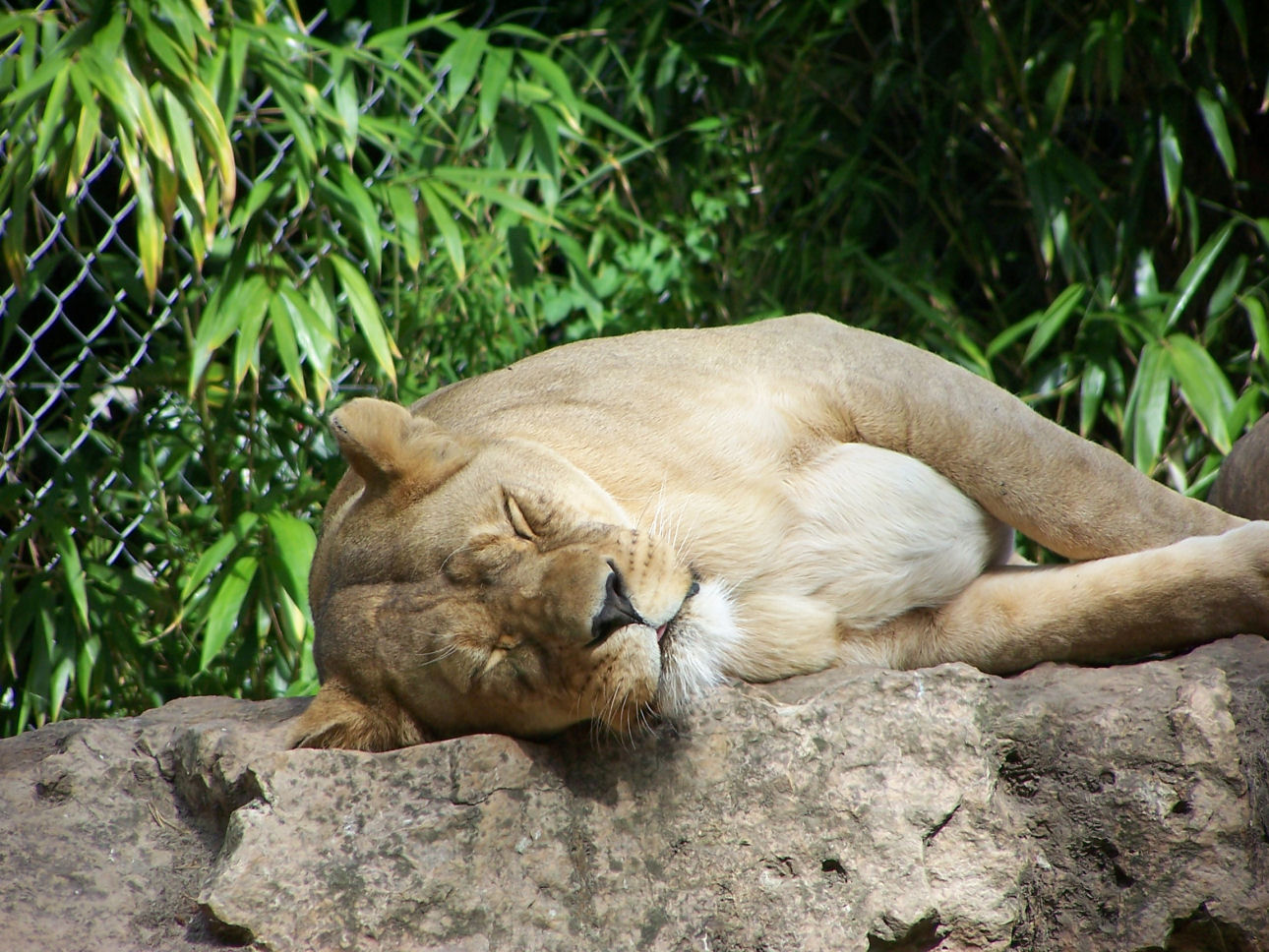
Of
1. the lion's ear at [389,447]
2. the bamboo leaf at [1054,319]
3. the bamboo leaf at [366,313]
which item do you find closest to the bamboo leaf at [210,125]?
the bamboo leaf at [366,313]

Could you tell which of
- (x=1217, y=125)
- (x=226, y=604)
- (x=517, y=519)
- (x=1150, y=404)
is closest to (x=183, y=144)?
(x=226, y=604)

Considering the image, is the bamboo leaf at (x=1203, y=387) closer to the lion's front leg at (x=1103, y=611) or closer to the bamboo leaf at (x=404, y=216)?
the lion's front leg at (x=1103, y=611)

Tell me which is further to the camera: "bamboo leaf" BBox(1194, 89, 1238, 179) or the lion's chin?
"bamboo leaf" BBox(1194, 89, 1238, 179)

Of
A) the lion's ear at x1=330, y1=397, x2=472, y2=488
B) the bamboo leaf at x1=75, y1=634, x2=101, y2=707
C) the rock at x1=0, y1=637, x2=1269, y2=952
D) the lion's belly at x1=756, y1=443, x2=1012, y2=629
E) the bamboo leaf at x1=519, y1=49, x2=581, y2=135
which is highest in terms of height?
the bamboo leaf at x1=519, y1=49, x2=581, y2=135

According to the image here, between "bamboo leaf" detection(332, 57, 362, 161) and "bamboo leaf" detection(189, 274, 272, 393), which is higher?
"bamboo leaf" detection(332, 57, 362, 161)

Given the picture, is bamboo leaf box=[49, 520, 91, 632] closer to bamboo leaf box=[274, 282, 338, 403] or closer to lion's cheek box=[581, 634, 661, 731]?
bamboo leaf box=[274, 282, 338, 403]

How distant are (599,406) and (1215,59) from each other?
390 cm

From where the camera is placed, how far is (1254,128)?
212 inches

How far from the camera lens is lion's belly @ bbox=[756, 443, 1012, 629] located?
8.34 ft

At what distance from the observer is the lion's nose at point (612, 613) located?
81.0 inches

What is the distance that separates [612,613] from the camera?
207cm

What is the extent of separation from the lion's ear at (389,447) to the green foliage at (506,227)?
1.56 meters

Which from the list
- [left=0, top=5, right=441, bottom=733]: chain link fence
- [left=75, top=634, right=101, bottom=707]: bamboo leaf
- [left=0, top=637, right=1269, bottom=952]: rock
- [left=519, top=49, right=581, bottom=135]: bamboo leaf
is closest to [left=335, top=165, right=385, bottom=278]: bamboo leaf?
[left=0, top=5, right=441, bottom=733]: chain link fence

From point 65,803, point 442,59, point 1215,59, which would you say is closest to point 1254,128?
point 1215,59
